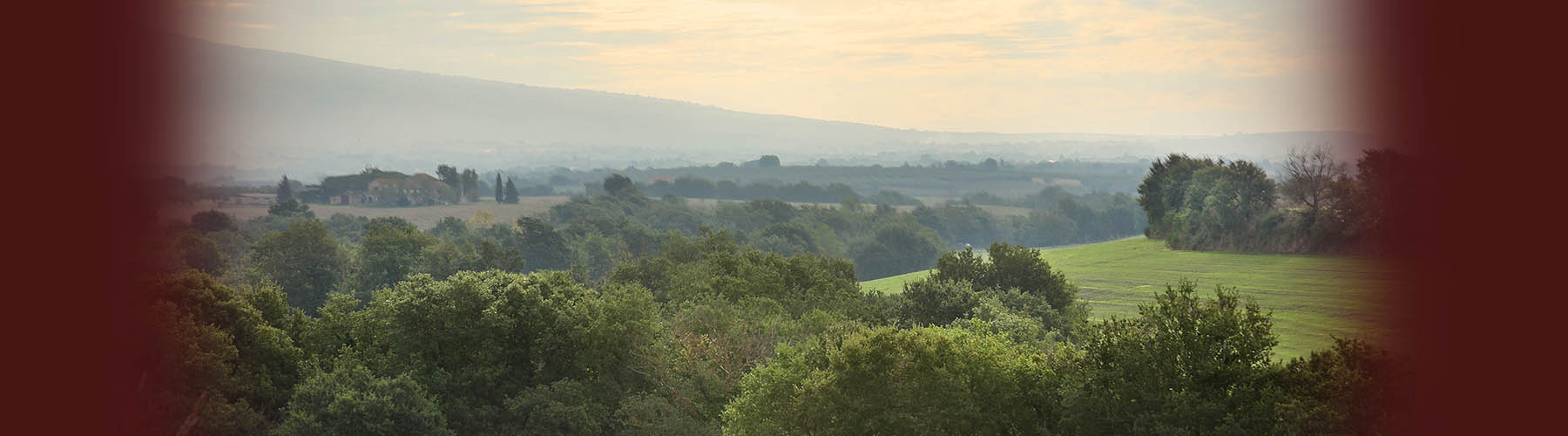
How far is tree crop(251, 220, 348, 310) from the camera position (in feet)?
232

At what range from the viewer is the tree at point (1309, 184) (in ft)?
163

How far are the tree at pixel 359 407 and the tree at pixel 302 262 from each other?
48.4 m

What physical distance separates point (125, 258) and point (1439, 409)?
35.9 feet

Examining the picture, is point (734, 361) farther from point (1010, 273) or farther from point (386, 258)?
point (386, 258)

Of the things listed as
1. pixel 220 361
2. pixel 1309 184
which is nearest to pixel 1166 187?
pixel 1309 184

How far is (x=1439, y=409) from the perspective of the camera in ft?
25.3

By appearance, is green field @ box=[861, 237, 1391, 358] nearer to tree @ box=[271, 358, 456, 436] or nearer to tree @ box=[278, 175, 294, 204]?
tree @ box=[271, 358, 456, 436]

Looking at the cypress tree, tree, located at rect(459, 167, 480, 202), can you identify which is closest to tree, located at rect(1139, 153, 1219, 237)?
the cypress tree

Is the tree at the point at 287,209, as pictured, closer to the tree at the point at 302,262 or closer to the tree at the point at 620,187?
the tree at the point at 302,262

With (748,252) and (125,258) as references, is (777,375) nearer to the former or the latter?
(125,258)

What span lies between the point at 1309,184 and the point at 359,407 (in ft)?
170

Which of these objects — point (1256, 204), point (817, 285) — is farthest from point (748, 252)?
point (1256, 204)

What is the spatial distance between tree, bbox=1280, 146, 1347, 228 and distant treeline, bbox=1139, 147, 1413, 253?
0.06 metres

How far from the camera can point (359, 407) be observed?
84.1ft
